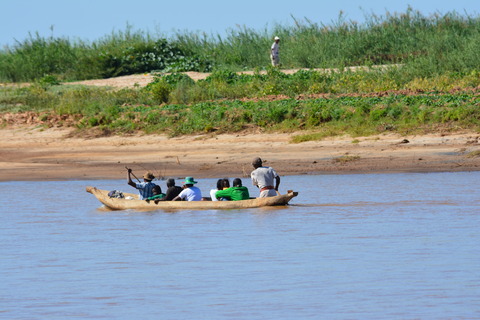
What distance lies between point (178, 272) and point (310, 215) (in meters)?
4.98

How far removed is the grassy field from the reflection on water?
4039mm

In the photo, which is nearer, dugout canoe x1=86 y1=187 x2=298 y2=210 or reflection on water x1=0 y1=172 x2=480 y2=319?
reflection on water x1=0 y1=172 x2=480 y2=319

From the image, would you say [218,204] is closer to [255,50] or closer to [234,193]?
[234,193]

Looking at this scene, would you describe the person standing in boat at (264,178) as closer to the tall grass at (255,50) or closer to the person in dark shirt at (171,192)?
the person in dark shirt at (171,192)

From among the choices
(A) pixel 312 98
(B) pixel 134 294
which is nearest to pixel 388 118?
(A) pixel 312 98

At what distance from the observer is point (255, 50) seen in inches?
1421

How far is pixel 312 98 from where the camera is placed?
25859mm

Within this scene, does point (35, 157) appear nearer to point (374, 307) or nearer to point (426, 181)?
point (426, 181)

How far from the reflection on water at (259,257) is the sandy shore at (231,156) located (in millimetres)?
1491

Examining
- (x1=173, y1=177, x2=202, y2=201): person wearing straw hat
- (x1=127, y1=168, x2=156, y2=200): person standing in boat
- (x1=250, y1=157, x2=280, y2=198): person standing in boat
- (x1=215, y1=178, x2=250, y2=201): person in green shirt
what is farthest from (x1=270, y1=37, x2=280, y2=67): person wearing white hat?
(x1=215, y1=178, x2=250, y2=201): person in green shirt

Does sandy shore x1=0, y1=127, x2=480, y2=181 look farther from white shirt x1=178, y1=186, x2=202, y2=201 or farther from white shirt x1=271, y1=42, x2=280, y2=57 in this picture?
white shirt x1=271, y1=42, x2=280, y2=57

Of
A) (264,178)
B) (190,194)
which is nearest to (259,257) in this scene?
(264,178)

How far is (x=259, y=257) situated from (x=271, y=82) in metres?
15.7

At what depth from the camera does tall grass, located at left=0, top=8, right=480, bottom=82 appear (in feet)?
107
